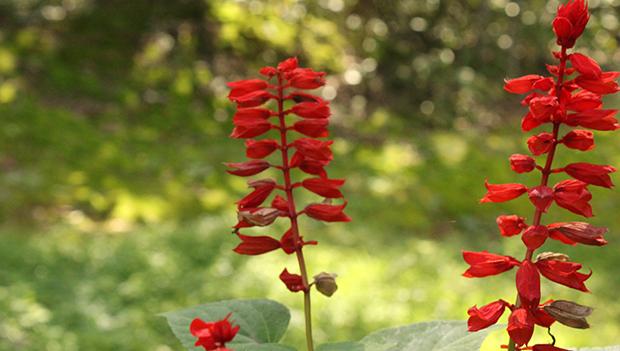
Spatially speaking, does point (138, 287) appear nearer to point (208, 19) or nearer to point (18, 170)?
point (18, 170)

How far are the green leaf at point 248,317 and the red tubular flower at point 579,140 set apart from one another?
0.52 m

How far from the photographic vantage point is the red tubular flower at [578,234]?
102cm

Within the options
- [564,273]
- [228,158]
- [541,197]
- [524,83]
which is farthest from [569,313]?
[228,158]

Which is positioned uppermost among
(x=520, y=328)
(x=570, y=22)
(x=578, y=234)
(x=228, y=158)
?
(x=228, y=158)

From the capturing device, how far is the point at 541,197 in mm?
992

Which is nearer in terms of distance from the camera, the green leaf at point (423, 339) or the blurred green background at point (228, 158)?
the green leaf at point (423, 339)

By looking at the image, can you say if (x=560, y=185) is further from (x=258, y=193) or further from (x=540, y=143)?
(x=258, y=193)

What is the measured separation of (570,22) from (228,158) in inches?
231

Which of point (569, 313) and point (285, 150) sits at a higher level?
point (285, 150)

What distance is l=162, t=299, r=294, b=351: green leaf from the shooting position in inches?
50.8

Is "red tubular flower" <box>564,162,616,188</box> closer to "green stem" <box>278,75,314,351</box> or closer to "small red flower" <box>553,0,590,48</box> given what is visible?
"small red flower" <box>553,0,590,48</box>

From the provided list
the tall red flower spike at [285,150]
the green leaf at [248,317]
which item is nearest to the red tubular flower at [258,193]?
the tall red flower spike at [285,150]

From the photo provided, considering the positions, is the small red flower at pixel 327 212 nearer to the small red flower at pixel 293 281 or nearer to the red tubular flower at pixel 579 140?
the small red flower at pixel 293 281

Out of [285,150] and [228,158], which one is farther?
[228,158]
